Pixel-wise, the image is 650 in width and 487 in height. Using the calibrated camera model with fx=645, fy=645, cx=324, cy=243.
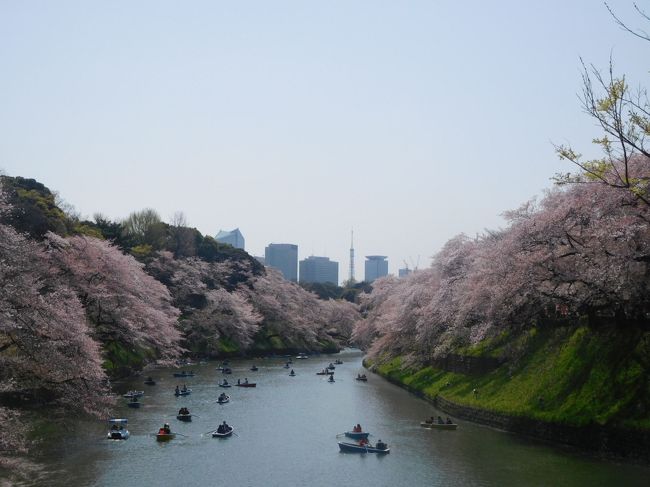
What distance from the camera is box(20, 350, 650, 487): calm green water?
77.7 ft

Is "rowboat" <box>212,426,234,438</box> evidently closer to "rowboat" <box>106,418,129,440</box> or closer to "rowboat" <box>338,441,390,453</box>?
"rowboat" <box>106,418,129,440</box>

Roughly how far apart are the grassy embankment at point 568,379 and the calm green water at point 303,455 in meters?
1.76

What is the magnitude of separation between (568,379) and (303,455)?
1274 cm

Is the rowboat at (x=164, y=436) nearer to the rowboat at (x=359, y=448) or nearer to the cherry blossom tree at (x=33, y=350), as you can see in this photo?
the cherry blossom tree at (x=33, y=350)

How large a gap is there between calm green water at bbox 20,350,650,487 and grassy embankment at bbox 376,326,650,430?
5.76ft

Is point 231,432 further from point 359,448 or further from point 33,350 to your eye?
point 33,350

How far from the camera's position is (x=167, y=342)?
160ft

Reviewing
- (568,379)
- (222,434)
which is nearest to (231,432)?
(222,434)

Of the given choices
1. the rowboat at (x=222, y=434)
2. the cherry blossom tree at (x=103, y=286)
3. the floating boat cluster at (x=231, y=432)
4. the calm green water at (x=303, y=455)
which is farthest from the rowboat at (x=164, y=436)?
the cherry blossom tree at (x=103, y=286)

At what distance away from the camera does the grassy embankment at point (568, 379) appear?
26.3m

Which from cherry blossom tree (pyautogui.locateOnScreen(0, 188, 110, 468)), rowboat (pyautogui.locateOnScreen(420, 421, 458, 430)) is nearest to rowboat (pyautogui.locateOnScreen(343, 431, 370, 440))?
rowboat (pyautogui.locateOnScreen(420, 421, 458, 430))

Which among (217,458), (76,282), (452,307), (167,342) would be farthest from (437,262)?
(217,458)

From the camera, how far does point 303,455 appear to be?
92.2 feet

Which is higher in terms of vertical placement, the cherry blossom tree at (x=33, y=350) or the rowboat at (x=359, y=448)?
the cherry blossom tree at (x=33, y=350)
